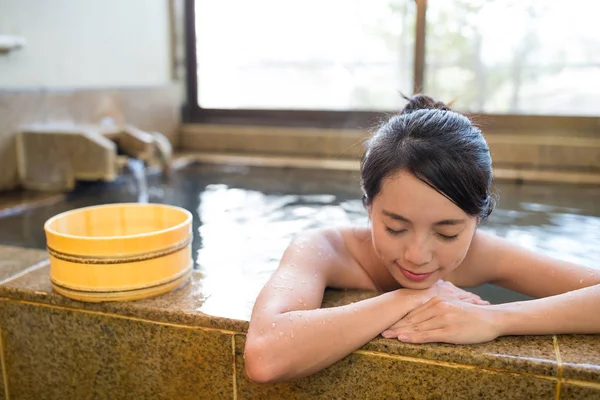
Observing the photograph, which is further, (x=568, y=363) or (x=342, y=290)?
(x=342, y=290)

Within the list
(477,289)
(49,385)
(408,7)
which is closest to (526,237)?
(477,289)

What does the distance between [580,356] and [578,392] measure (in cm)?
8

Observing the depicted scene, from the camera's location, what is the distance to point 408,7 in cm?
462

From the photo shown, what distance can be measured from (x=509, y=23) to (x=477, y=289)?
3.16 metres

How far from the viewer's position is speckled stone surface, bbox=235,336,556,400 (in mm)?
1302

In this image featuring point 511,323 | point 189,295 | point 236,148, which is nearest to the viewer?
point 511,323

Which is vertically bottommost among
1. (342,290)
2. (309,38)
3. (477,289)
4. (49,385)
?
(49,385)

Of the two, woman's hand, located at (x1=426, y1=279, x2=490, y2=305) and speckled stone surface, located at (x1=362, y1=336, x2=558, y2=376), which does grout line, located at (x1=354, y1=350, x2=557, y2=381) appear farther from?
woman's hand, located at (x1=426, y1=279, x2=490, y2=305)

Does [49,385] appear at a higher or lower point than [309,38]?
lower

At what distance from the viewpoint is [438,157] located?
1389mm

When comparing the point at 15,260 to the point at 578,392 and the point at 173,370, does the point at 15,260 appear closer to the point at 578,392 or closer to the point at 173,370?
the point at 173,370

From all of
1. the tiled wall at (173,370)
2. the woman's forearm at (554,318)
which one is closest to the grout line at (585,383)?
the tiled wall at (173,370)

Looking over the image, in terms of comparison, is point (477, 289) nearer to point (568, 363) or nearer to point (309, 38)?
point (568, 363)

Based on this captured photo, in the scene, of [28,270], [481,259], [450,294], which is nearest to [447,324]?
[450,294]
